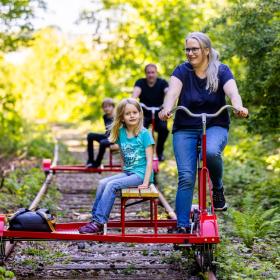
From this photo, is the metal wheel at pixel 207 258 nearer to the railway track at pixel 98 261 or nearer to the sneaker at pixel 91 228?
the railway track at pixel 98 261

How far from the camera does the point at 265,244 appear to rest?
296 inches

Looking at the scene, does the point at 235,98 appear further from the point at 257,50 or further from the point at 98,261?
the point at 257,50

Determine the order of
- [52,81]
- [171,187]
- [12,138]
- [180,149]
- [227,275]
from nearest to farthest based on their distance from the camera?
[227,275] < [180,149] < [171,187] < [12,138] < [52,81]

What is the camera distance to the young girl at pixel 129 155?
665 cm

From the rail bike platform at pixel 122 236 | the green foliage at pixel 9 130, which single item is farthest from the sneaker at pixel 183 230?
the green foliage at pixel 9 130

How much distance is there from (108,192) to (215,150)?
3.62 feet

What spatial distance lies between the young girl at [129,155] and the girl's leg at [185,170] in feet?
1.08

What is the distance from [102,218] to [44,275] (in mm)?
772

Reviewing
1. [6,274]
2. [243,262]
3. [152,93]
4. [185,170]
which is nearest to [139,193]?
[185,170]

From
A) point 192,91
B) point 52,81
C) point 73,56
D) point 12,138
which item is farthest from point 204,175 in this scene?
point 52,81

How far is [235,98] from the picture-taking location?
258 inches

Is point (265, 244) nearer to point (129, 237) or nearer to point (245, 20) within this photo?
point (129, 237)

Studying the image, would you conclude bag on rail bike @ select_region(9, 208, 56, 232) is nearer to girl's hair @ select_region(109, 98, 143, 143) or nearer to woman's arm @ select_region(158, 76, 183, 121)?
girl's hair @ select_region(109, 98, 143, 143)

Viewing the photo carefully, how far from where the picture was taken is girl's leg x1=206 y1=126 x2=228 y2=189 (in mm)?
6535
